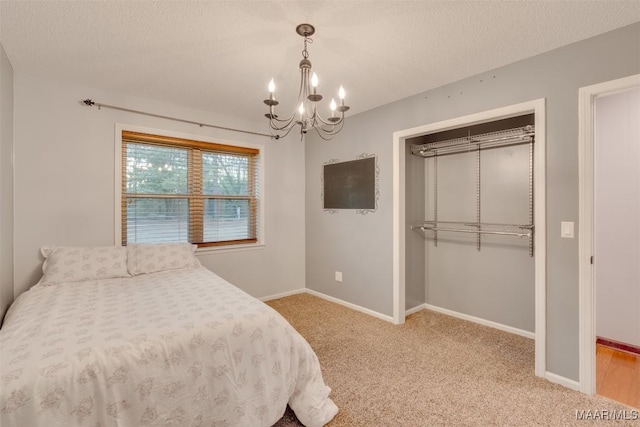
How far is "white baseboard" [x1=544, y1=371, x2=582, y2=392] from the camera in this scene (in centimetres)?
203

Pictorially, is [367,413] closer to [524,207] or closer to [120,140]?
[524,207]

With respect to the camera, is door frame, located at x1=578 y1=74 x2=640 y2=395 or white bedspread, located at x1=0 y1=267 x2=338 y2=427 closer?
white bedspread, located at x1=0 y1=267 x2=338 y2=427

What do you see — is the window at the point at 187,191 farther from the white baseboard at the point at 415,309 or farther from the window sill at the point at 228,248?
the white baseboard at the point at 415,309

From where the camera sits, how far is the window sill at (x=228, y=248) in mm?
3503

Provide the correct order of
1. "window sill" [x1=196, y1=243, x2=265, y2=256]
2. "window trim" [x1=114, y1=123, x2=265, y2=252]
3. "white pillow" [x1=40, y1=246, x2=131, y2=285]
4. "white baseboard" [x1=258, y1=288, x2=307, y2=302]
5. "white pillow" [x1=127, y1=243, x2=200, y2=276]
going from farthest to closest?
"white baseboard" [x1=258, y1=288, x2=307, y2=302]
"window sill" [x1=196, y1=243, x2=265, y2=256]
"window trim" [x1=114, y1=123, x2=265, y2=252]
"white pillow" [x1=127, y1=243, x2=200, y2=276]
"white pillow" [x1=40, y1=246, x2=131, y2=285]

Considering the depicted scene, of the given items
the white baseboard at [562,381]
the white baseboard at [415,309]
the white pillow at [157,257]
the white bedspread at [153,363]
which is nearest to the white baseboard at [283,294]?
the white pillow at [157,257]

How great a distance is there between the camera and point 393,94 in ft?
9.95

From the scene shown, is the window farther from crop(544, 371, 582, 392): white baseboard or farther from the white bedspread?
crop(544, 371, 582, 392): white baseboard

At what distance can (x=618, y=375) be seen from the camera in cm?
223

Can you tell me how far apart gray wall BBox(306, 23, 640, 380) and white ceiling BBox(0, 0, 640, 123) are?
116mm

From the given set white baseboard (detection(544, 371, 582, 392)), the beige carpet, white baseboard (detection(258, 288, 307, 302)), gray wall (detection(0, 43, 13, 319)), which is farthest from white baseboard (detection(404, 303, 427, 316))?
gray wall (detection(0, 43, 13, 319))

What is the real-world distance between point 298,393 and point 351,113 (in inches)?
119

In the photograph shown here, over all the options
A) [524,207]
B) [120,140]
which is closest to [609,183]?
[524,207]

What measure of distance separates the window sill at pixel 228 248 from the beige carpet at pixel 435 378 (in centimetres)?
121
